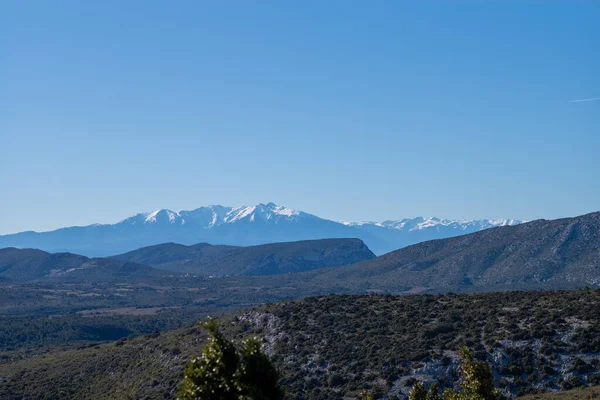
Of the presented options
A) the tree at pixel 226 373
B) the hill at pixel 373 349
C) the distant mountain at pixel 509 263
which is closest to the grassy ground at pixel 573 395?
the hill at pixel 373 349

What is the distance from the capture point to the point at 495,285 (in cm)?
15050

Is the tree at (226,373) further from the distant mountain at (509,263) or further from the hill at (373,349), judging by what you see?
the distant mountain at (509,263)

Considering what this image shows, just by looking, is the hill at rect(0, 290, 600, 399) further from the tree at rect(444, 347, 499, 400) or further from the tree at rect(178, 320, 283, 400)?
the tree at rect(178, 320, 283, 400)

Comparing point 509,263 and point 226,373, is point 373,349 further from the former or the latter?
point 509,263

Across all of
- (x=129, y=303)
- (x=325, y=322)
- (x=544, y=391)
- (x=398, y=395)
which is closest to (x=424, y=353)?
(x=398, y=395)

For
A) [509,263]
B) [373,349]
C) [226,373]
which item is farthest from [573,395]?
[509,263]

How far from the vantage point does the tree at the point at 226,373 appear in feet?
50.7

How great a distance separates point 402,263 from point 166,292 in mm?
75290

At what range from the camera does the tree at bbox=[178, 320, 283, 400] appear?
15445 mm

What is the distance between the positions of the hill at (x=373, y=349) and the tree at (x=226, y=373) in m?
28.8

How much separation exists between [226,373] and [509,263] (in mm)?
157063

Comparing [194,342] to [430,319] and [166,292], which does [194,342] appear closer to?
[430,319]

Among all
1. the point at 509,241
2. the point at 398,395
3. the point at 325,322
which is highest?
the point at 509,241

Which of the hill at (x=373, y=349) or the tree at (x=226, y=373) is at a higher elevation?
the tree at (x=226, y=373)
